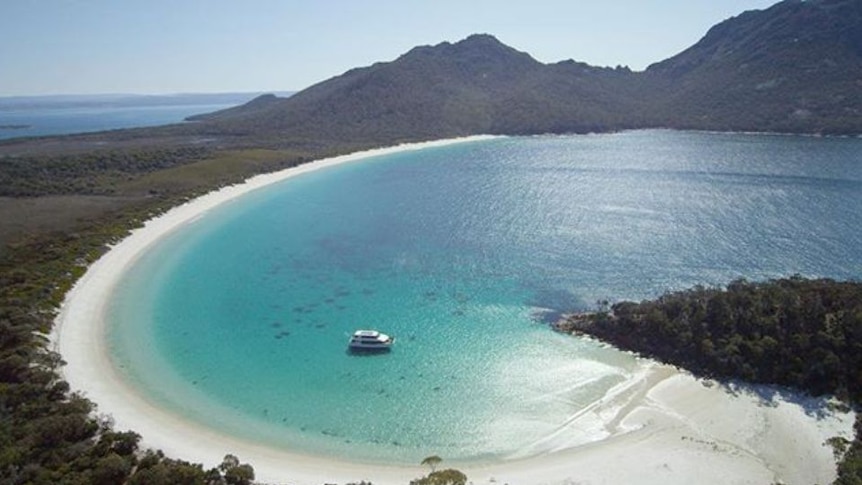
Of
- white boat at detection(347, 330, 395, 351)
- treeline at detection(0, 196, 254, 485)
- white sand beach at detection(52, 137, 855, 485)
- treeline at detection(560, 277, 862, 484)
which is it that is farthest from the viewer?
white boat at detection(347, 330, 395, 351)

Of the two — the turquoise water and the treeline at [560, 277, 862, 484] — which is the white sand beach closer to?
the turquoise water

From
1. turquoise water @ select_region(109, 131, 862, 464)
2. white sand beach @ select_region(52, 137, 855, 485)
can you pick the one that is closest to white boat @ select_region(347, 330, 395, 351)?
turquoise water @ select_region(109, 131, 862, 464)

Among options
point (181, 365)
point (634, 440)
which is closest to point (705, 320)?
point (634, 440)

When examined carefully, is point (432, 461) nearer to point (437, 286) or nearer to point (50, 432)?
point (50, 432)

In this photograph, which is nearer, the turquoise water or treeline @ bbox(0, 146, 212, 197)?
the turquoise water

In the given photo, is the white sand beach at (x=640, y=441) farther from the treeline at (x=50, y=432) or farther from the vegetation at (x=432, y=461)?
the treeline at (x=50, y=432)
